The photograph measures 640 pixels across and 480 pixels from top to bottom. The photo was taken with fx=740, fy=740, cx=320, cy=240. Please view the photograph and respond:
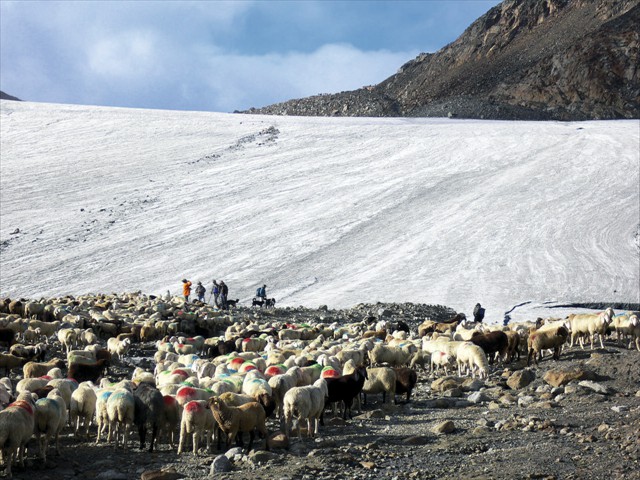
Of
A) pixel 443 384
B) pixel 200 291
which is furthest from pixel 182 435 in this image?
pixel 200 291

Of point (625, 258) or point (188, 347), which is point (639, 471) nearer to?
point (188, 347)

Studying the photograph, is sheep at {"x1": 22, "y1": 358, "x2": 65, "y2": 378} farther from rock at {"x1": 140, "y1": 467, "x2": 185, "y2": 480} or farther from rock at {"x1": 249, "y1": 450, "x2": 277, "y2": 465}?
rock at {"x1": 249, "y1": 450, "x2": 277, "y2": 465}

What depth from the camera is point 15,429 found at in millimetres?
7250

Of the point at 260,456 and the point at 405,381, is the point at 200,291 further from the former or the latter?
the point at 260,456

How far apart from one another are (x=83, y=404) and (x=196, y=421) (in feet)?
5.92

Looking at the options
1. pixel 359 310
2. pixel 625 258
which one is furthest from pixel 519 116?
pixel 359 310

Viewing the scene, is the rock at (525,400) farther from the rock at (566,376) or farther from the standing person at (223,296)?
the standing person at (223,296)

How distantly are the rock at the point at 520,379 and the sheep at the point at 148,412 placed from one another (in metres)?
5.35

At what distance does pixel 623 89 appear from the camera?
3118 inches

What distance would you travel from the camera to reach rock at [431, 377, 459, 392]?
1168 centimetres

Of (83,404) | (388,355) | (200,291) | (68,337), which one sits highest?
(200,291)

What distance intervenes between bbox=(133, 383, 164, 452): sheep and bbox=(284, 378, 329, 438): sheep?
1.47m

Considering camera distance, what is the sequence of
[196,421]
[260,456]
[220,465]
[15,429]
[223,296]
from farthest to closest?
1. [223,296]
2. [196,421]
3. [260,456]
4. [220,465]
5. [15,429]

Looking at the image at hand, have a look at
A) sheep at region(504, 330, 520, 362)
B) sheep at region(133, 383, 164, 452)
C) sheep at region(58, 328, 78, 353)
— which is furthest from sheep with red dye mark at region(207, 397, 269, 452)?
sheep at region(58, 328, 78, 353)
